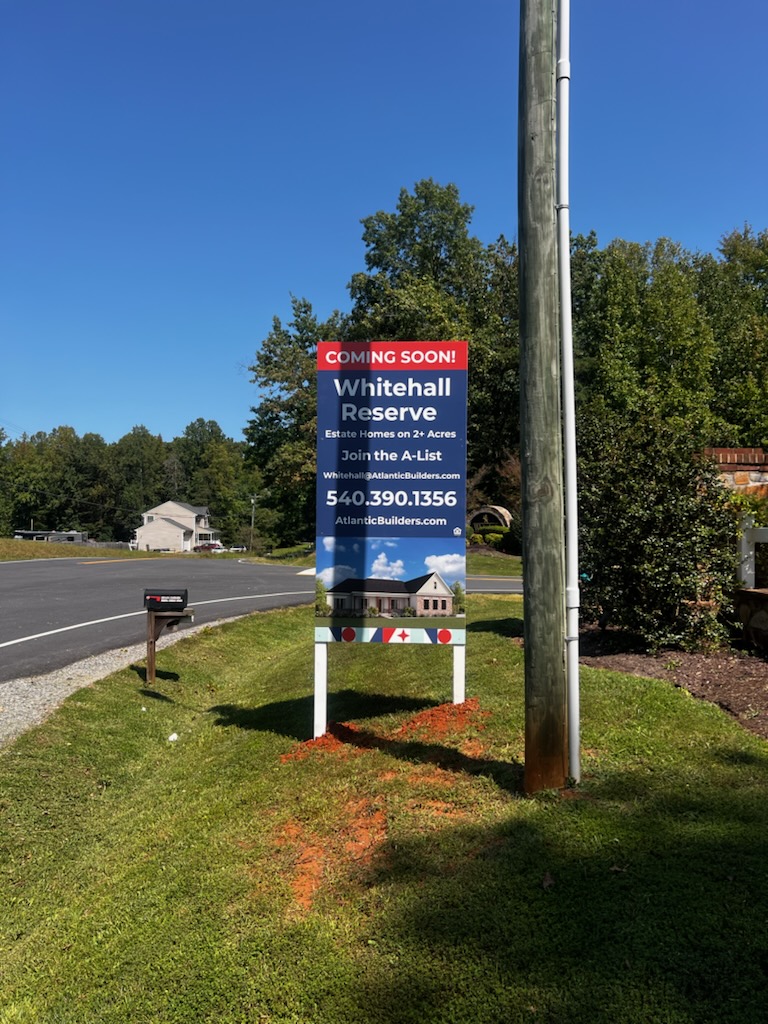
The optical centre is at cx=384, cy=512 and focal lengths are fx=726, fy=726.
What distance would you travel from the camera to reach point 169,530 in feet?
287

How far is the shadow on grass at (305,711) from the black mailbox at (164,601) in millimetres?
1690

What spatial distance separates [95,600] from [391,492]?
11.1 metres

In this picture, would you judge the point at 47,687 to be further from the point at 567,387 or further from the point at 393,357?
the point at 567,387

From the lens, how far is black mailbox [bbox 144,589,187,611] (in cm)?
875

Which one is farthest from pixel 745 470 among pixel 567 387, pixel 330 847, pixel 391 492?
pixel 330 847

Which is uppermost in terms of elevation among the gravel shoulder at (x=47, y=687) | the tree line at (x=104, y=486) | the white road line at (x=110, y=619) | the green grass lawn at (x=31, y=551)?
the tree line at (x=104, y=486)

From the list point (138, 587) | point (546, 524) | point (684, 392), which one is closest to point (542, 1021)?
point (546, 524)

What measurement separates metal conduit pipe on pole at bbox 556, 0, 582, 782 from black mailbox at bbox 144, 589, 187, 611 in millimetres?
5972

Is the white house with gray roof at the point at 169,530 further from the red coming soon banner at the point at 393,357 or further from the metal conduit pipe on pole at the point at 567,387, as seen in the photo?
the metal conduit pipe on pole at the point at 567,387

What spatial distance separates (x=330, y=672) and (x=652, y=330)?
29.0 meters

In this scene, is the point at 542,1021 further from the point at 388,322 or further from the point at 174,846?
the point at 388,322

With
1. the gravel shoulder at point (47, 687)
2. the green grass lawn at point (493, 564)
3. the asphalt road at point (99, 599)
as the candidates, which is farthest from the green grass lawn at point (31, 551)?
the gravel shoulder at point (47, 687)

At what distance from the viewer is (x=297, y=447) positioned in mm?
36188

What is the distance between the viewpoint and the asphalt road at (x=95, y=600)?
32.6 ft
